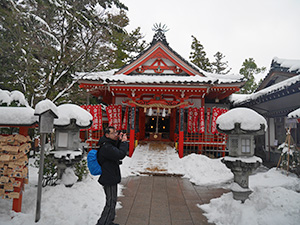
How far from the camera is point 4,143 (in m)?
3.99

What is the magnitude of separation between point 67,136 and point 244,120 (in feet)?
15.2

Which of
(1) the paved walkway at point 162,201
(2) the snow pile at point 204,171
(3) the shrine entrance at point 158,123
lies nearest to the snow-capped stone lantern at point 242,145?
(1) the paved walkway at point 162,201

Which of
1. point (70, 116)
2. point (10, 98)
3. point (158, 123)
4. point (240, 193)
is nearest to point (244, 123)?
point (240, 193)

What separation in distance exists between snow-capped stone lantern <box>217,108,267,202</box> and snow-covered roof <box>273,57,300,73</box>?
653cm

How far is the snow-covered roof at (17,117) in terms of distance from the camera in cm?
387

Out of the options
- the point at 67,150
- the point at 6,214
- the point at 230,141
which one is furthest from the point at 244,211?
the point at 6,214

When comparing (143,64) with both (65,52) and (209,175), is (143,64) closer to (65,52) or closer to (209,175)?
(65,52)

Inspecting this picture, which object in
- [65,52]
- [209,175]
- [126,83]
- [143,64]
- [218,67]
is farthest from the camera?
[218,67]

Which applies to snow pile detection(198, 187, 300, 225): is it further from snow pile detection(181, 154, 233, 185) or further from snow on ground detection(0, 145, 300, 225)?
snow pile detection(181, 154, 233, 185)

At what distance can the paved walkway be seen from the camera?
4410mm

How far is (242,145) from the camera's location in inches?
200

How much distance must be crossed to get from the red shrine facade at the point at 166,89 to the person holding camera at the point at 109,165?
7.14 meters

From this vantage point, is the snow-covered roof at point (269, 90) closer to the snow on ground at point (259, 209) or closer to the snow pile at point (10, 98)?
the snow on ground at point (259, 209)

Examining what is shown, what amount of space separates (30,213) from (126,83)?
7.55 m
